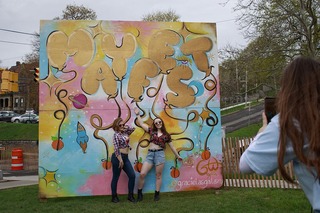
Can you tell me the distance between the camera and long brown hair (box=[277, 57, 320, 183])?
1.77 metres

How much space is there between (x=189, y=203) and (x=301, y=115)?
606 cm

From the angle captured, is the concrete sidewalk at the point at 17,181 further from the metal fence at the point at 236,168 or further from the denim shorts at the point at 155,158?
the metal fence at the point at 236,168

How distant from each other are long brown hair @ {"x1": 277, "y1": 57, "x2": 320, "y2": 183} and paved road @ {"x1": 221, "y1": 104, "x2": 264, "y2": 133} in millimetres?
29613

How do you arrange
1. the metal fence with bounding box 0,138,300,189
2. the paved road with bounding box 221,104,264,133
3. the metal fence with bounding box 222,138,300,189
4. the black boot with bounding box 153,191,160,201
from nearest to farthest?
the black boot with bounding box 153,191,160,201, the metal fence with bounding box 0,138,300,189, the metal fence with bounding box 222,138,300,189, the paved road with bounding box 221,104,264,133

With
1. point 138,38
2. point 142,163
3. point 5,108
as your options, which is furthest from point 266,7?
point 5,108

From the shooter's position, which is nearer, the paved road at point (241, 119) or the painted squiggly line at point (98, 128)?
the painted squiggly line at point (98, 128)

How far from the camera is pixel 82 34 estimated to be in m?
8.56

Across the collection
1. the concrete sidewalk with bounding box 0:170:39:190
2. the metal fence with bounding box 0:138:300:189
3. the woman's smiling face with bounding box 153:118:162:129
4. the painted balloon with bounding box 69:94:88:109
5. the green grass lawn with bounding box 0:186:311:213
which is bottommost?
the concrete sidewalk with bounding box 0:170:39:190

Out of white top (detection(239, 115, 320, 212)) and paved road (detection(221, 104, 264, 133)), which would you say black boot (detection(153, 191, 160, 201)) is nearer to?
white top (detection(239, 115, 320, 212))

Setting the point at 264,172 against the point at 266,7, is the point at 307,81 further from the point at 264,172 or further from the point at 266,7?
the point at 266,7

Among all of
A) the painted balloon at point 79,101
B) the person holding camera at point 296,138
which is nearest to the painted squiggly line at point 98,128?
the painted balloon at point 79,101

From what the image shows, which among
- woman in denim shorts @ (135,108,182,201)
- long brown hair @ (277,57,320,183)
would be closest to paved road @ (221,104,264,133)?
woman in denim shorts @ (135,108,182,201)

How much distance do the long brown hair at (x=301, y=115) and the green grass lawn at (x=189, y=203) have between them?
521 centimetres

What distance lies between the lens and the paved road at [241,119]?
110 ft
